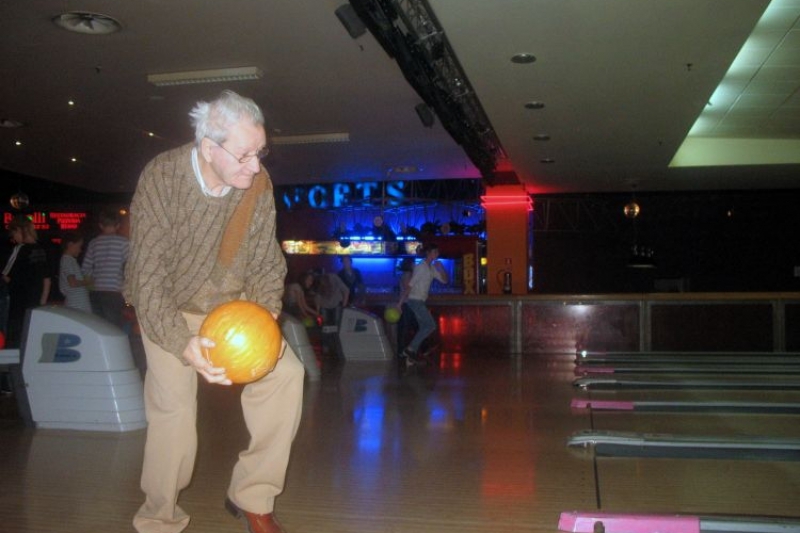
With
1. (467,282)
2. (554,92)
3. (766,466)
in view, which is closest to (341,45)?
(554,92)

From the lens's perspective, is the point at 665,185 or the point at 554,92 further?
the point at 665,185

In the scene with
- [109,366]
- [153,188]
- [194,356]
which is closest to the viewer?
[194,356]

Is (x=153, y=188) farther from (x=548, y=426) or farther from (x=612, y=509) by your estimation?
(x=548, y=426)

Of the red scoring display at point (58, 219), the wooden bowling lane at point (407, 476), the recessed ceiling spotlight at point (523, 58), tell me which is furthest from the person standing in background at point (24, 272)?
the red scoring display at point (58, 219)

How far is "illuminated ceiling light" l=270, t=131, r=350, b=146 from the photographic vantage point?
978 cm

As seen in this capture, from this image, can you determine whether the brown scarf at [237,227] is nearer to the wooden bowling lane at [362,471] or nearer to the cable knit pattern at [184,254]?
the cable knit pattern at [184,254]

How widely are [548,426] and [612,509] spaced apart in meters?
1.72

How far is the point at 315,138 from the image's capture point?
9.90 metres

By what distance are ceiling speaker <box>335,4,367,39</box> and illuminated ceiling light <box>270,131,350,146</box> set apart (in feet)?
14.0

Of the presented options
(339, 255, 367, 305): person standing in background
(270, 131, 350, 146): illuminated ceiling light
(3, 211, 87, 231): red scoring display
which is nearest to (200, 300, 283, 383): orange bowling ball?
(270, 131, 350, 146): illuminated ceiling light

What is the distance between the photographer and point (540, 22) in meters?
5.52

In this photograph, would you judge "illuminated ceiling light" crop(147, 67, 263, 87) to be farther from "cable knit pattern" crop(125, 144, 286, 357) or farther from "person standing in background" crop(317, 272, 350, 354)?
"cable knit pattern" crop(125, 144, 286, 357)

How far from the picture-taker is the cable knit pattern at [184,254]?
1.97 meters

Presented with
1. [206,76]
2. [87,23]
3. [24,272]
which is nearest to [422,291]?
[206,76]
